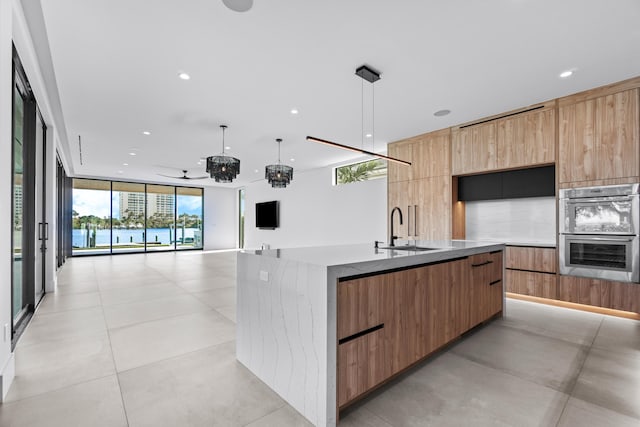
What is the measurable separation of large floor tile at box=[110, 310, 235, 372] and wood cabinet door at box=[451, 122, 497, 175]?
174 inches

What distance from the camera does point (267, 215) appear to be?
10961mm

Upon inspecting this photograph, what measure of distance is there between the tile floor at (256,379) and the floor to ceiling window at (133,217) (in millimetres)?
8608

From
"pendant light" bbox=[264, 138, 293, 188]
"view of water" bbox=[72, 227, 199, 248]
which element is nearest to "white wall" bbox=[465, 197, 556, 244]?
"pendant light" bbox=[264, 138, 293, 188]

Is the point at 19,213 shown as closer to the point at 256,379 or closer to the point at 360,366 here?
the point at 256,379

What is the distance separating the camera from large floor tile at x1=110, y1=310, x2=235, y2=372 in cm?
254

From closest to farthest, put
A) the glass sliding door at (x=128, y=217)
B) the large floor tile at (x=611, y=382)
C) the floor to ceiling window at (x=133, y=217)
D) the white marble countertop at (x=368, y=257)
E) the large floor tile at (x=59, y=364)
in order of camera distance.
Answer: the white marble countertop at (x=368, y=257) < the large floor tile at (x=611, y=382) < the large floor tile at (x=59, y=364) < the floor to ceiling window at (x=133, y=217) < the glass sliding door at (x=128, y=217)

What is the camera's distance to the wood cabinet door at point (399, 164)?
19.3ft

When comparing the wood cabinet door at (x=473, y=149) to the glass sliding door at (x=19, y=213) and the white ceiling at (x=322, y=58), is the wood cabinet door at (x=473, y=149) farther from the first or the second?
the glass sliding door at (x=19, y=213)

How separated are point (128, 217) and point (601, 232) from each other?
1327 cm

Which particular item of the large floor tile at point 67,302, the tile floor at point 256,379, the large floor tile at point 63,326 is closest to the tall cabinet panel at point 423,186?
the tile floor at point 256,379

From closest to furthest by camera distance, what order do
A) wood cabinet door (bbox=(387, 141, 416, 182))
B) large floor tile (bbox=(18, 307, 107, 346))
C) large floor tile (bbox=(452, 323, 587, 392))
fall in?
1. large floor tile (bbox=(452, 323, 587, 392))
2. large floor tile (bbox=(18, 307, 107, 346))
3. wood cabinet door (bbox=(387, 141, 416, 182))

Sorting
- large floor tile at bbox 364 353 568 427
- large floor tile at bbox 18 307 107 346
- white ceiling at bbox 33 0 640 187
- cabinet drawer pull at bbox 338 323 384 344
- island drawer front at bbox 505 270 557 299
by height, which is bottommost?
large floor tile at bbox 18 307 107 346

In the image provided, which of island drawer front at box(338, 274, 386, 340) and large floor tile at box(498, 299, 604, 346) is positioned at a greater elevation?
island drawer front at box(338, 274, 386, 340)

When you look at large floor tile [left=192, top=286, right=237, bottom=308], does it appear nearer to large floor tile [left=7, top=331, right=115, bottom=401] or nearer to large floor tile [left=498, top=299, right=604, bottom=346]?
large floor tile [left=7, top=331, right=115, bottom=401]
